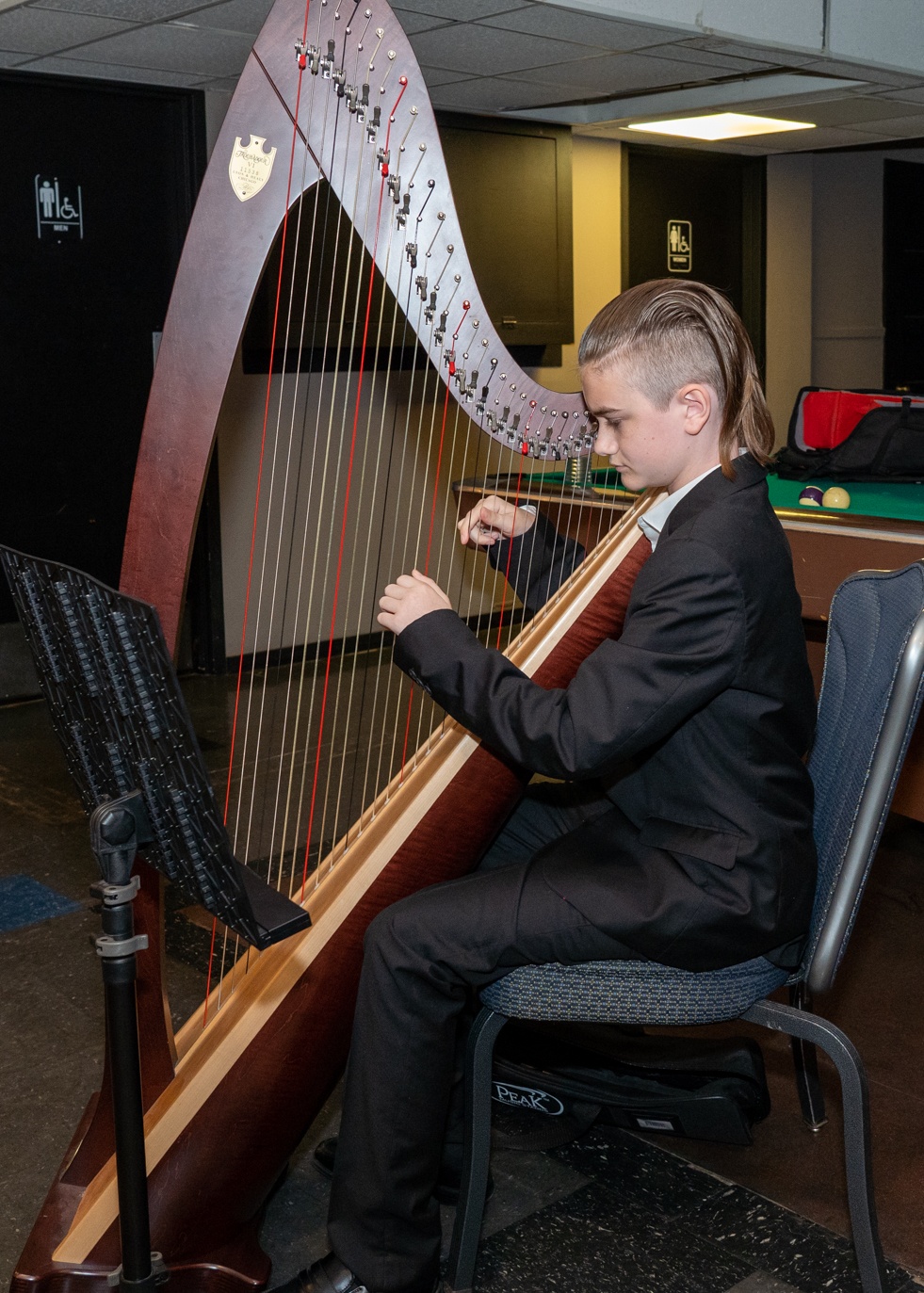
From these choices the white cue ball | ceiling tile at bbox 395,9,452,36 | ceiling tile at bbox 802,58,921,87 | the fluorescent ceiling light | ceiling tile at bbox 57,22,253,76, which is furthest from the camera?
the fluorescent ceiling light

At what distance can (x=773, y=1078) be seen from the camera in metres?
2.07

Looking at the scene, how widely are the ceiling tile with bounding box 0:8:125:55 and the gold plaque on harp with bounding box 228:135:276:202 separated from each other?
2.33m

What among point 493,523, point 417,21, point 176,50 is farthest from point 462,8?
point 493,523

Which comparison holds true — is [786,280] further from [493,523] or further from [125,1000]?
[125,1000]

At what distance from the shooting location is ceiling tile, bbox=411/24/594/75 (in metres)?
3.55

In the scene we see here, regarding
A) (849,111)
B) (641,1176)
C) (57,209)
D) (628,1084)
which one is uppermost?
(849,111)

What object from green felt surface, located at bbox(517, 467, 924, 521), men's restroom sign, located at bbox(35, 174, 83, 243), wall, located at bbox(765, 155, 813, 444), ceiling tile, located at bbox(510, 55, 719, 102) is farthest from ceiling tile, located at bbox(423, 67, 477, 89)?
wall, located at bbox(765, 155, 813, 444)

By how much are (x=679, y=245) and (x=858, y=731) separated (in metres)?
4.81

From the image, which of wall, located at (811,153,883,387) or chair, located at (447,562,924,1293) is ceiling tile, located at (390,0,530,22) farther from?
wall, located at (811,153,883,387)

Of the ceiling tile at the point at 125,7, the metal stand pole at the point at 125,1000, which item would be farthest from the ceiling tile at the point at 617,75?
the metal stand pole at the point at 125,1000

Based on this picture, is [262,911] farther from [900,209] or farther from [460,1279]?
[900,209]

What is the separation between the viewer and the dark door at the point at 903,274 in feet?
22.6

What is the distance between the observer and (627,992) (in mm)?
1448

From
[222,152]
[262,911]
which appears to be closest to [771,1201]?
[262,911]
